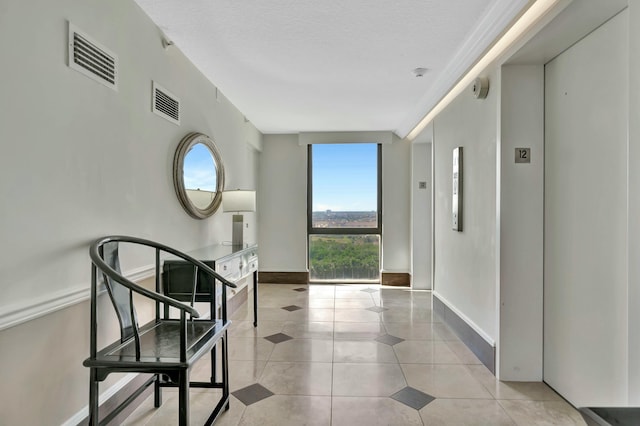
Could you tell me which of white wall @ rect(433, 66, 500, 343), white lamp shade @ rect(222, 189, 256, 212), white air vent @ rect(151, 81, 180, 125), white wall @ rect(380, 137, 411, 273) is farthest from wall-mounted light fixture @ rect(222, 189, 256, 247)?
white wall @ rect(380, 137, 411, 273)

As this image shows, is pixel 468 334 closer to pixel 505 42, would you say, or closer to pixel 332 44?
pixel 505 42

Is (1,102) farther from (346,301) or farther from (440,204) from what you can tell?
(346,301)

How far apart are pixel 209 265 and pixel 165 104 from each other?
46.6 inches

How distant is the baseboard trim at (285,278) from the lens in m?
5.63

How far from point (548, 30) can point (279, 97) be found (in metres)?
2.55

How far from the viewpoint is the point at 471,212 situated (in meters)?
2.93

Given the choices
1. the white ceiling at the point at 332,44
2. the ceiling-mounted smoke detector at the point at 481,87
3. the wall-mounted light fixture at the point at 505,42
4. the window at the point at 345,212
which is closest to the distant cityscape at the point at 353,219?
the window at the point at 345,212

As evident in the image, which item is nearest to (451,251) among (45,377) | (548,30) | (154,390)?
(548,30)

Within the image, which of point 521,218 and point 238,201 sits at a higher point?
point 238,201

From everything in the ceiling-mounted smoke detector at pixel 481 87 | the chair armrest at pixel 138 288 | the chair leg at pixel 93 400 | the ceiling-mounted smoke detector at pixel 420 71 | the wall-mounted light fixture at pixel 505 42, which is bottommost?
the chair leg at pixel 93 400

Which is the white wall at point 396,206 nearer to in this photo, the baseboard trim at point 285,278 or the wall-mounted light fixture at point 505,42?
the baseboard trim at point 285,278

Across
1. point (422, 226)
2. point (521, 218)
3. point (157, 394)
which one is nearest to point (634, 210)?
point (521, 218)

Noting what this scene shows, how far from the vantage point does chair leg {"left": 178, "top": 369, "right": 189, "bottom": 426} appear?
1401 millimetres

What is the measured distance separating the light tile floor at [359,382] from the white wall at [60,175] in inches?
28.6
